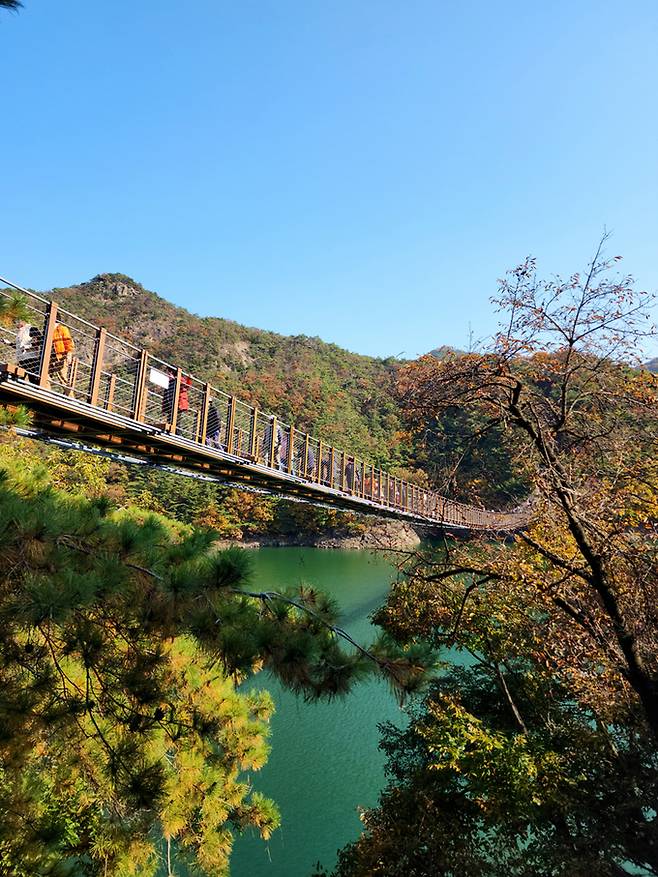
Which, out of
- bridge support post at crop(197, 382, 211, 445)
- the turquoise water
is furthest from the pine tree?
bridge support post at crop(197, 382, 211, 445)

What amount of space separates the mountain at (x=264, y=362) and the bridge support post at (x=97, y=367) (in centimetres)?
2470

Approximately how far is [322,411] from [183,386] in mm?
28325

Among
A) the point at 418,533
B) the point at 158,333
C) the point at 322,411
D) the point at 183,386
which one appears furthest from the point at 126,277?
the point at 183,386

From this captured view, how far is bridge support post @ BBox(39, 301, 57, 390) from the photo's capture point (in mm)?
2035

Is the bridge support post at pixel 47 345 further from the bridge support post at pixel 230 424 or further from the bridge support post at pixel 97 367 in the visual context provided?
the bridge support post at pixel 230 424

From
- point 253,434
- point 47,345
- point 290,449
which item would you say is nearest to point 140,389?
point 47,345

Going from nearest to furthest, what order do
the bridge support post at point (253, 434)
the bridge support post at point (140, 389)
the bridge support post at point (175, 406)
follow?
the bridge support post at point (140, 389)
the bridge support post at point (175, 406)
the bridge support post at point (253, 434)

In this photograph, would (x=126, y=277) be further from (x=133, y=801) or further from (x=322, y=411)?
(x=133, y=801)

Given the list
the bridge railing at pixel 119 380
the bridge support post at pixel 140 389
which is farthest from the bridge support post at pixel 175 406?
the bridge support post at pixel 140 389

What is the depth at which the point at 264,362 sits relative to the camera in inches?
1689

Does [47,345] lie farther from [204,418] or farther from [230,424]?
[230,424]

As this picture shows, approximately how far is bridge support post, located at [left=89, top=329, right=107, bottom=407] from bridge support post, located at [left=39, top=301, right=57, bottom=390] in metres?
0.27

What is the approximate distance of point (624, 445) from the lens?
244 centimetres

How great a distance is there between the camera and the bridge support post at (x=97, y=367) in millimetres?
2355
